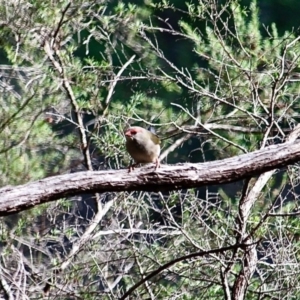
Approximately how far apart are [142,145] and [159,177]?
0.83 metres

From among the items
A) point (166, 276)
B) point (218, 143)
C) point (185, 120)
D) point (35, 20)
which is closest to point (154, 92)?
point (185, 120)

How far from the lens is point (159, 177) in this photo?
254cm

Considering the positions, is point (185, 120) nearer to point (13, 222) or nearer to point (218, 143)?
point (218, 143)

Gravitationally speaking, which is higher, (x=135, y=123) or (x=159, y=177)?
(x=159, y=177)

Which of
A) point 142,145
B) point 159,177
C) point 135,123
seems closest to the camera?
point 159,177

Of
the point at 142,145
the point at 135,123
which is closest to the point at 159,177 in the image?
the point at 142,145

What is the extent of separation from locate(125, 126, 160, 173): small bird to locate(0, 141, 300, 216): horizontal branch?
775 millimetres

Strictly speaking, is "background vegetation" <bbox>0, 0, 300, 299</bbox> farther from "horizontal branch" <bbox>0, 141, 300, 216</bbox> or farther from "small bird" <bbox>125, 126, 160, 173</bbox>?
"horizontal branch" <bbox>0, 141, 300, 216</bbox>

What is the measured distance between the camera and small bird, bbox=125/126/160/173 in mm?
3359

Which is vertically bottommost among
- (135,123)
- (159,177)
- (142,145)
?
(135,123)

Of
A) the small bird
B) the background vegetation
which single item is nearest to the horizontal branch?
the small bird

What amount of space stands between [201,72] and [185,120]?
12.5 inches

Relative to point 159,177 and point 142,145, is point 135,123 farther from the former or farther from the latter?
point 159,177

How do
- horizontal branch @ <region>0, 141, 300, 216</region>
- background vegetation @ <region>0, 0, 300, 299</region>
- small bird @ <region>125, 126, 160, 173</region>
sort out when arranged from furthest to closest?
background vegetation @ <region>0, 0, 300, 299</region>
small bird @ <region>125, 126, 160, 173</region>
horizontal branch @ <region>0, 141, 300, 216</region>
